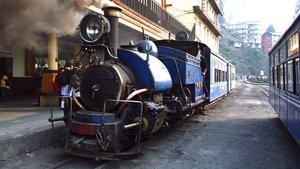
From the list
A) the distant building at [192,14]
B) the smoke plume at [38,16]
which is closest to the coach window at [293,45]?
the smoke plume at [38,16]

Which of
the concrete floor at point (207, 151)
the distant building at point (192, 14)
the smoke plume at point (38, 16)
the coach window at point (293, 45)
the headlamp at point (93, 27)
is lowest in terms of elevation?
the concrete floor at point (207, 151)

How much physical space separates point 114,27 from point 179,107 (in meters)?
2.90

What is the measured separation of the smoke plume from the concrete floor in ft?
9.60

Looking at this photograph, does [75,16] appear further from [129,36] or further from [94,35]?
[129,36]

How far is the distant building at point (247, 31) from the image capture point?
112 metres

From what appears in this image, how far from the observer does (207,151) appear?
6949mm

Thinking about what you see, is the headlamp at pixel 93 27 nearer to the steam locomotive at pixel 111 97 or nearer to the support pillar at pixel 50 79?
the steam locomotive at pixel 111 97

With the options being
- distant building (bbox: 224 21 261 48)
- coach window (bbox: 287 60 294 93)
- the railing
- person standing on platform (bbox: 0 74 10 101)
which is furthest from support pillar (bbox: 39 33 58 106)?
distant building (bbox: 224 21 261 48)

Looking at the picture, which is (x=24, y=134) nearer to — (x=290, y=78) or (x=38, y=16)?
(x=38, y=16)

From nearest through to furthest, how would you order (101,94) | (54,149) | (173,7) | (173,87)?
(101,94), (54,149), (173,87), (173,7)

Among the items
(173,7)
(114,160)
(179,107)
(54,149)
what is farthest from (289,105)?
(173,7)

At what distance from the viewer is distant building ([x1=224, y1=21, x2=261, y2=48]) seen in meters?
112

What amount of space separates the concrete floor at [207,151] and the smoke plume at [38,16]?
2.92 m

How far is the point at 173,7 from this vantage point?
1265 inches
